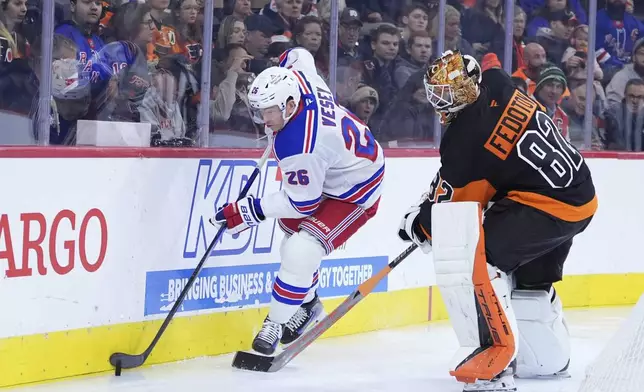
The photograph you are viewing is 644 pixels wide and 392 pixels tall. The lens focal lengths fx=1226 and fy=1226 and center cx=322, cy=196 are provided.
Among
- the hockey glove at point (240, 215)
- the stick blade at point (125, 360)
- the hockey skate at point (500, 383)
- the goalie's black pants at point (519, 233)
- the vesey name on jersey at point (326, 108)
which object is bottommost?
the stick blade at point (125, 360)

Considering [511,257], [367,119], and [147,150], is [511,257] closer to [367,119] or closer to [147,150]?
[147,150]

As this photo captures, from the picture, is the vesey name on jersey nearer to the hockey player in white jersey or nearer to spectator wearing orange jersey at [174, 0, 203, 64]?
the hockey player in white jersey

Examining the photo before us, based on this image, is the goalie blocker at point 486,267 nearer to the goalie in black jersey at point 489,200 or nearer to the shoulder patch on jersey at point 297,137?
the goalie in black jersey at point 489,200

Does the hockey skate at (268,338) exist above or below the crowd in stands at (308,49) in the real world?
below

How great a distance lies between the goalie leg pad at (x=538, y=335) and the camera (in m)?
4.23

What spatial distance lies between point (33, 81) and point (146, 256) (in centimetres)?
72

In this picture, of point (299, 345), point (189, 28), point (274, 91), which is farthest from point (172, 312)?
point (189, 28)

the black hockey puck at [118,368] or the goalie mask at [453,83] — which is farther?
the black hockey puck at [118,368]

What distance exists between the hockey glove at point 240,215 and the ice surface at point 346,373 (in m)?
0.51

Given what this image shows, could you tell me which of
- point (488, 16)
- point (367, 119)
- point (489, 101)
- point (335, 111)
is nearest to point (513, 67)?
point (488, 16)

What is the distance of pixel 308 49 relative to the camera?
555cm

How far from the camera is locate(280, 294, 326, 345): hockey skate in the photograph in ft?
15.0

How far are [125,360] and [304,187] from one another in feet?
2.78

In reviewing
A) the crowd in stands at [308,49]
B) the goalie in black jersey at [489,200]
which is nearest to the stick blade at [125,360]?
the crowd in stands at [308,49]
